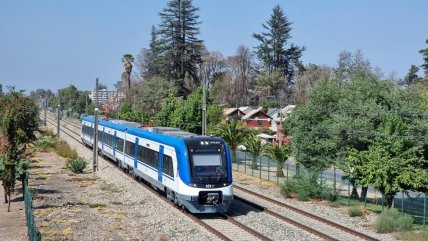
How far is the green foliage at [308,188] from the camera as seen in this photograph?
26719mm

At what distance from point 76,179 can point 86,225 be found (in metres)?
15.1

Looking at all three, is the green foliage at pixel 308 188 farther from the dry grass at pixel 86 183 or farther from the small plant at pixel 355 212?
the dry grass at pixel 86 183

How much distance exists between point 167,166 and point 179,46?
59.6 metres

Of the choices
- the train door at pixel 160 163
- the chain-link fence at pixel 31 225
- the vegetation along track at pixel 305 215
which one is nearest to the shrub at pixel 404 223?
the vegetation along track at pixel 305 215

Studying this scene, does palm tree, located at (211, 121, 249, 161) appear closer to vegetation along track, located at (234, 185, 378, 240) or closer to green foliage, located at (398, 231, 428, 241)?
vegetation along track, located at (234, 185, 378, 240)

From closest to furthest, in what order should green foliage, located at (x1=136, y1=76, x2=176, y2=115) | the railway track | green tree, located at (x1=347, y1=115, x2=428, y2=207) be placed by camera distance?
the railway track
green tree, located at (x1=347, y1=115, x2=428, y2=207)
green foliage, located at (x1=136, y1=76, x2=176, y2=115)

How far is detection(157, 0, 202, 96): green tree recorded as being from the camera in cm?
8188

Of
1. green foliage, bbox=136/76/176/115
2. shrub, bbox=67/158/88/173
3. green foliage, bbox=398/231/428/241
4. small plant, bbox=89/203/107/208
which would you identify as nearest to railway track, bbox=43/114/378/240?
green foliage, bbox=398/231/428/241

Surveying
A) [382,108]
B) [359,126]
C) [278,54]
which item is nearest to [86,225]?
[359,126]

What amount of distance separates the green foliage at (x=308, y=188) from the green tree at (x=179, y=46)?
55.5 m

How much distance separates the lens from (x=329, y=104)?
104 ft

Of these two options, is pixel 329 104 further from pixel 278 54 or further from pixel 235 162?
pixel 278 54

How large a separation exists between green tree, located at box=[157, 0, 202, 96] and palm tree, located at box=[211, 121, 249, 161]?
121ft

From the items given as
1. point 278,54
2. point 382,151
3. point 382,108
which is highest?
point 278,54
